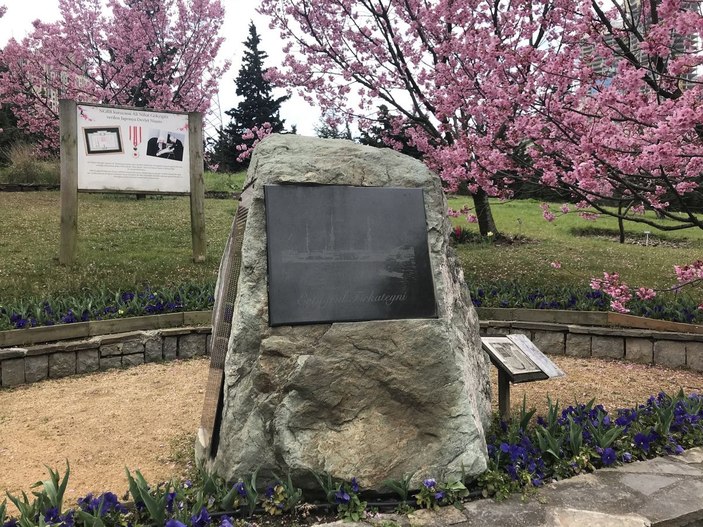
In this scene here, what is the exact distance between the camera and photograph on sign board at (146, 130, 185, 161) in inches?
296

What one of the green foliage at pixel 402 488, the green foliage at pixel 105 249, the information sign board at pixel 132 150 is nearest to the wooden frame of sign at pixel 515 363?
the green foliage at pixel 402 488

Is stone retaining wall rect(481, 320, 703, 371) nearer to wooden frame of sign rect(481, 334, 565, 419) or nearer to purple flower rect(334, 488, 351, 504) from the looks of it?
wooden frame of sign rect(481, 334, 565, 419)

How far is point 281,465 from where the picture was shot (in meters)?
2.62

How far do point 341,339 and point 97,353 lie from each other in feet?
10.8

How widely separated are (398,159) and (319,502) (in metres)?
1.91

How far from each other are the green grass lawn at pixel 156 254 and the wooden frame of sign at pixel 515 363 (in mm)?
3926

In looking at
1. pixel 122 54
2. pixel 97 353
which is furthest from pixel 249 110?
pixel 97 353

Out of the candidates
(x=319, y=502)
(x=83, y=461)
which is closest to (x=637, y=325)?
(x=319, y=502)

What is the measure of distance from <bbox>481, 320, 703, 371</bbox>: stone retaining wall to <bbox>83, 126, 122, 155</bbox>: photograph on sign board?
17.3ft

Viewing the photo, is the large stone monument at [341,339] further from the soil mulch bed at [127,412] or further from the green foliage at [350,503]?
the soil mulch bed at [127,412]

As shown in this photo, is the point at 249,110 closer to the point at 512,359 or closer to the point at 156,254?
the point at 156,254

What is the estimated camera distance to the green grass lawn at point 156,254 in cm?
689

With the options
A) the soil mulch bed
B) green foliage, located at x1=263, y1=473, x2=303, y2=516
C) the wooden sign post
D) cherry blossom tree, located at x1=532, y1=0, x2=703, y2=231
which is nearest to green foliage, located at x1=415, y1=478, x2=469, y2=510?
green foliage, located at x1=263, y1=473, x2=303, y2=516

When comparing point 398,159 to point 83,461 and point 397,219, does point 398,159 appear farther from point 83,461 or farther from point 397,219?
point 83,461
